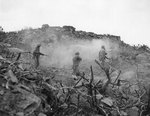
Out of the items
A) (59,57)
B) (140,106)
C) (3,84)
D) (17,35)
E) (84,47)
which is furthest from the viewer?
(17,35)

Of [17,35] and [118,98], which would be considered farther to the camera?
[17,35]

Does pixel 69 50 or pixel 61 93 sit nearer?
pixel 61 93

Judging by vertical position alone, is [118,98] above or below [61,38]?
below

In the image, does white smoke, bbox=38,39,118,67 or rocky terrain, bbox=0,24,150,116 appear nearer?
rocky terrain, bbox=0,24,150,116

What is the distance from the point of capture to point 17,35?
2286 centimetres

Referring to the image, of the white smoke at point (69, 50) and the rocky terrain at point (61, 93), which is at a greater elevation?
the white smoke at point (69, 50)

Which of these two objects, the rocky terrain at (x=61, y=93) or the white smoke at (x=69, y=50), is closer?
the rocky terrain at (x=61, y=93)

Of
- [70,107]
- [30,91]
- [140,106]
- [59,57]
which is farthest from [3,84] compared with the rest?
[59,57]

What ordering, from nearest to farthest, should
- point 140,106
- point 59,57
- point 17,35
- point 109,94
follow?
point 140,106 < point 109,94 < point 59,57 < point 17,35

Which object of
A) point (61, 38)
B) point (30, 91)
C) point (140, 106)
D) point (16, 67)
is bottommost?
point (140, 106)

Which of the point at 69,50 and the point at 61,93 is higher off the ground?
the point at 69,50

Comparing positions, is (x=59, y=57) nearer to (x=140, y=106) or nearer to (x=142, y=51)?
(x=142, y=51)

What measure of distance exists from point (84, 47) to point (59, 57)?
8.67 ft

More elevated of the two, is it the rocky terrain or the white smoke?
the white smoke
